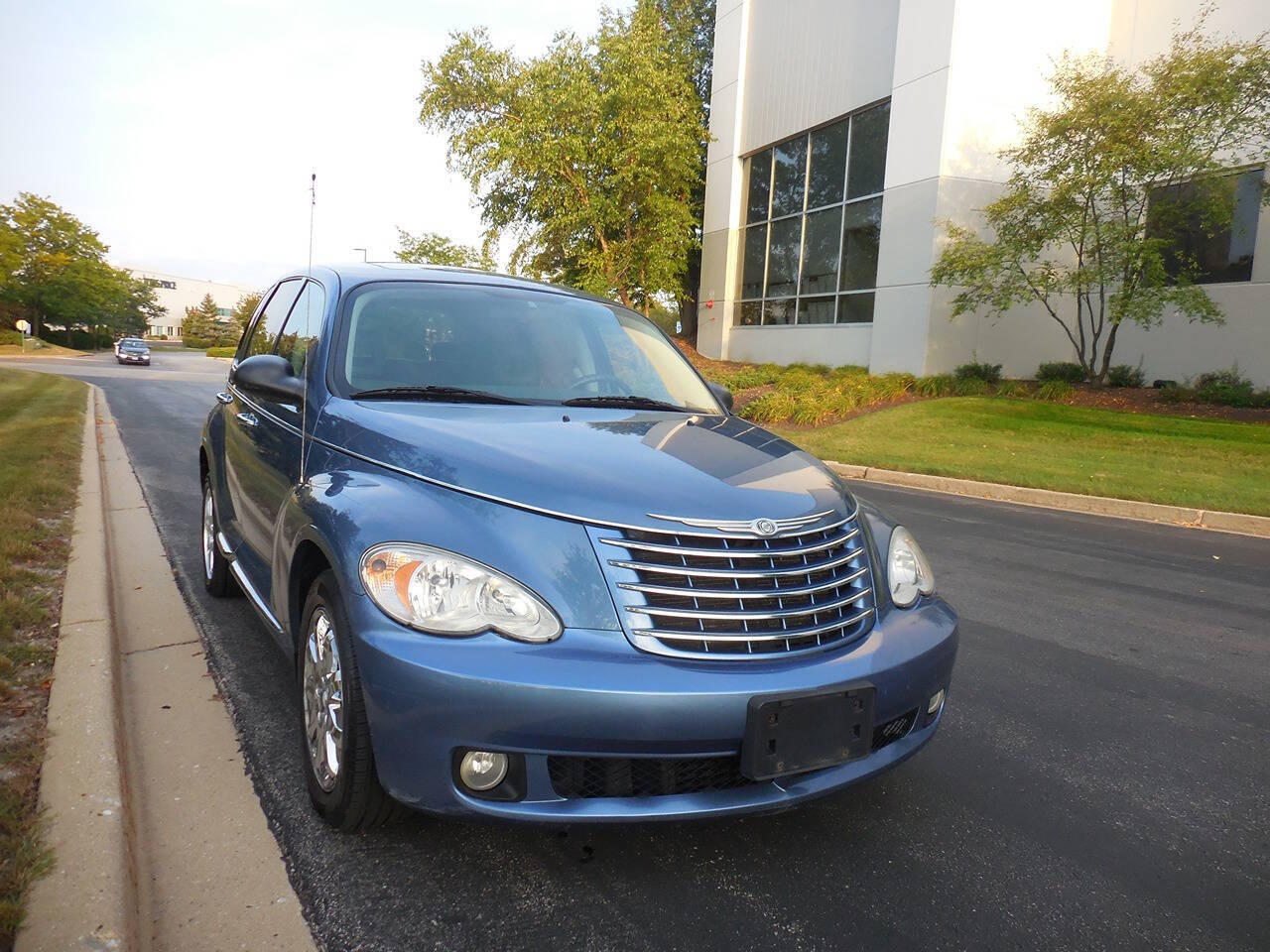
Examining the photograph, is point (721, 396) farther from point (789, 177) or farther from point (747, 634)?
point (789, 177)

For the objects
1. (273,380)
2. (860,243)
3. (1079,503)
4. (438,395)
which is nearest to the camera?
(438,395)

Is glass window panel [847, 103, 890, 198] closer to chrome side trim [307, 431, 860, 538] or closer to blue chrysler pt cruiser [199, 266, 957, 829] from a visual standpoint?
blue chrysler pt cruiser [199, 266, 957, 829]

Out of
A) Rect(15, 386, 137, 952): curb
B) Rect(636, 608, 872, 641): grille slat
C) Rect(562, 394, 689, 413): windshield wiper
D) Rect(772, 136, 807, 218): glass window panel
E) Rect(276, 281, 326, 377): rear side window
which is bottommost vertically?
Rect(15, 386, 137, 952): curb

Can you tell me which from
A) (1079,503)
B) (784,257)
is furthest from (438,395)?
(784,257)

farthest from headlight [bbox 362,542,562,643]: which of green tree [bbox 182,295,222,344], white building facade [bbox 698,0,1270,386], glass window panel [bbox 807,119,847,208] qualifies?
green tree [bbox 182,295,222,344]

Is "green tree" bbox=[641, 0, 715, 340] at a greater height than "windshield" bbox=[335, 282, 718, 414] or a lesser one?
greater

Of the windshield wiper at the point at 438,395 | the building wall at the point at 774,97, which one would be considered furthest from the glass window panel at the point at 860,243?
the windshield wiper at the point at 438,395

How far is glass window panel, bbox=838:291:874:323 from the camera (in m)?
21.2

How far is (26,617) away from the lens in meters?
4.04

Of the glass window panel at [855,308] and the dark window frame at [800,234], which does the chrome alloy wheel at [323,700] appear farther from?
the glass window panel at [855,308]

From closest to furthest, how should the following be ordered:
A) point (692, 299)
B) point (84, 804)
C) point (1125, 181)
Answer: point (84, 804), point (1125, 181), point (692, 299)

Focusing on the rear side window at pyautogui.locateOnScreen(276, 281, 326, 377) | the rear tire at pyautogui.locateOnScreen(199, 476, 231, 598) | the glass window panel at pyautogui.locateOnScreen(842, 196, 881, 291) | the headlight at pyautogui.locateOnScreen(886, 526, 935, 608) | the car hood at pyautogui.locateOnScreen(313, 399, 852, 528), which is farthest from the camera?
the glass window panel at pyautogui.locateOnScreen(842, 196, 881, 291)

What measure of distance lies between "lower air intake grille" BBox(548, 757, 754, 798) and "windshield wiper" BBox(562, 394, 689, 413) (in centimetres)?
147

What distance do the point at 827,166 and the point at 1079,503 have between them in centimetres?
1556
